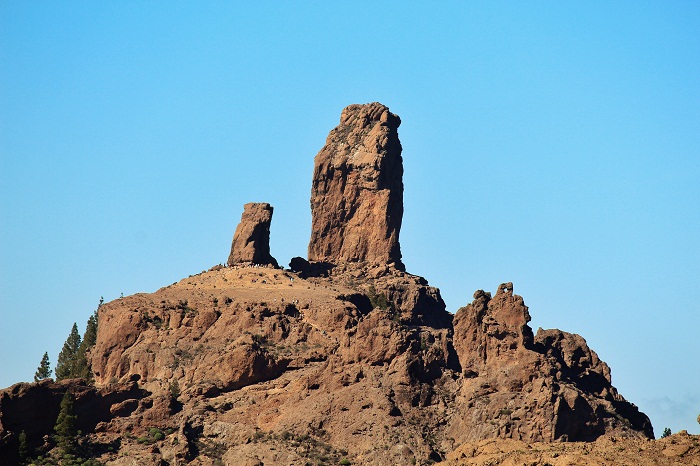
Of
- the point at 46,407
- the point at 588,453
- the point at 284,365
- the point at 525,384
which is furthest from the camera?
the point at 284,365

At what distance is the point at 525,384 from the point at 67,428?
38.3 meters

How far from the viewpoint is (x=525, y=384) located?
156 meters

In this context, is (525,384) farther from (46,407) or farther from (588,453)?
(46,407)

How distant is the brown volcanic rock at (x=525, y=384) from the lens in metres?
151

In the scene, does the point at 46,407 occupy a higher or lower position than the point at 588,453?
higher

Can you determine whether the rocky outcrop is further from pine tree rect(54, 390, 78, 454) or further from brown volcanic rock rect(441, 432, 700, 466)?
brown volcanic rock rect(441, 432, 700, 466)

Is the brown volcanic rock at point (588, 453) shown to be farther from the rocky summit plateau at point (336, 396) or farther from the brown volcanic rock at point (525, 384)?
the brown volcanic rock at point (525, 384)

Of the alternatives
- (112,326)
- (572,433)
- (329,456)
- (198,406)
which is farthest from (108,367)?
(572,433)

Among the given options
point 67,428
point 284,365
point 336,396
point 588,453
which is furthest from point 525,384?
point 67,428

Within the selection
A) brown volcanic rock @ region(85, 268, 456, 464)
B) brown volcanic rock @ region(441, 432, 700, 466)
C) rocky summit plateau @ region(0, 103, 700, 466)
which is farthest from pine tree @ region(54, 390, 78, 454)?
brown volcanic rock @ region(441, 432, 700, 466)

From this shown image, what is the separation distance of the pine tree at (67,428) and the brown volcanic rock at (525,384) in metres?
31.7

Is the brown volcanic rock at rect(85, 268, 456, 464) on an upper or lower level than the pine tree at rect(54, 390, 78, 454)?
upper

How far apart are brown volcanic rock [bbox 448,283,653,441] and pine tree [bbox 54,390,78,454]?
104ft

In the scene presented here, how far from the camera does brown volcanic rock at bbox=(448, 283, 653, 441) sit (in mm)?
150875
